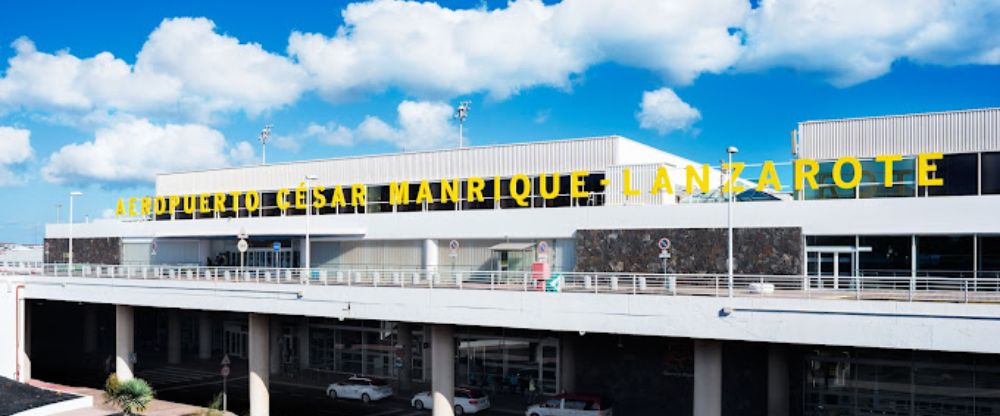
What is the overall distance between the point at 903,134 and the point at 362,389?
31720mm

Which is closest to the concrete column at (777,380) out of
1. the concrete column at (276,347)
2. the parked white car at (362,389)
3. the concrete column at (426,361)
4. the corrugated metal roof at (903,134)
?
the corrugated metal roof at (903,134)

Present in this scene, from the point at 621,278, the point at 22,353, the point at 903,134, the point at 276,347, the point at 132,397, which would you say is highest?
the point at 903,134

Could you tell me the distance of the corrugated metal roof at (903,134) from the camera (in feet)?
118

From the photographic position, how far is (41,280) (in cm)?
5181

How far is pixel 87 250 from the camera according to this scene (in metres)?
67.8

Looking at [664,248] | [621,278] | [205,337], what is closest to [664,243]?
→ [664,248]

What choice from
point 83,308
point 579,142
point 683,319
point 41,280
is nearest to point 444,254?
point 579,142

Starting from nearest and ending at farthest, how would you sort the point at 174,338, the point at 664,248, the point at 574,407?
the point at 664,248, the point at 574,407, the point at 174,338

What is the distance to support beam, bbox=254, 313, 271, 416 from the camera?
137ft

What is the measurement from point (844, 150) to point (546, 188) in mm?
16268

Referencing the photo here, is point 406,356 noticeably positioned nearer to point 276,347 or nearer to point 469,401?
point 469,401

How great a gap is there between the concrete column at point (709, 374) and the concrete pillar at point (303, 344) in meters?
34.0

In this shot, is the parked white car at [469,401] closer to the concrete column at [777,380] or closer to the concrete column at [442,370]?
the concrete column at [442,370]

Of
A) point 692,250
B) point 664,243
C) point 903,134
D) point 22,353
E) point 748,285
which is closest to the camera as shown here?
point 748,285
